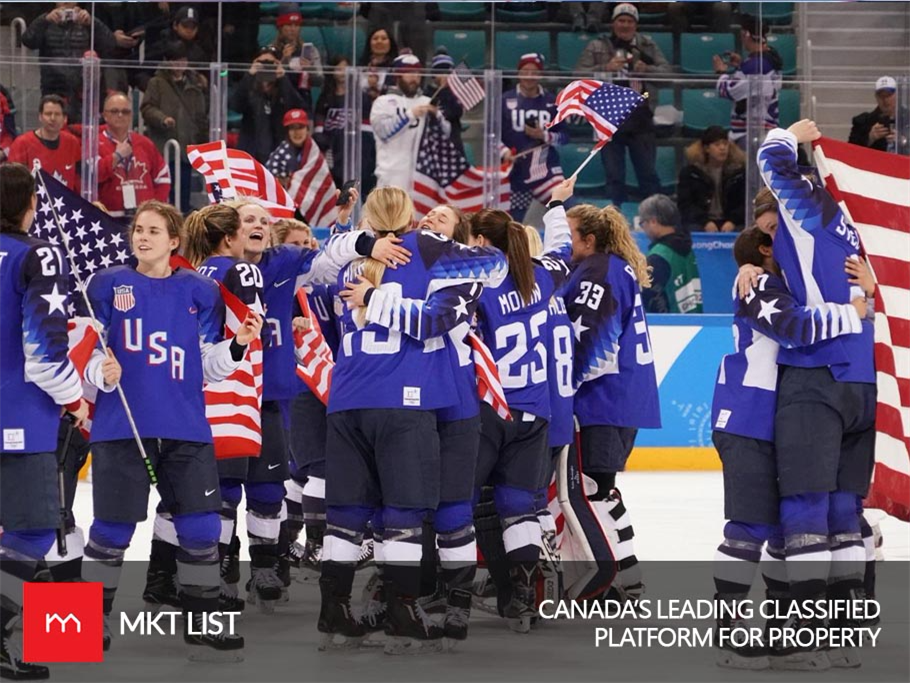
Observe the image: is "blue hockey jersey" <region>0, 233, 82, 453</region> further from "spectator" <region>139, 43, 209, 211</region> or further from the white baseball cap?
the white baseball cap

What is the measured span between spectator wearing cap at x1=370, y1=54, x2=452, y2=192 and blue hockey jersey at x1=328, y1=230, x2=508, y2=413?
258 inches

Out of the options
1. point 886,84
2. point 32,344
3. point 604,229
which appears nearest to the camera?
point 32,344

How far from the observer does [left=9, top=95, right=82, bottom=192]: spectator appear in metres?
11.9

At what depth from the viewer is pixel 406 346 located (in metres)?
6.02

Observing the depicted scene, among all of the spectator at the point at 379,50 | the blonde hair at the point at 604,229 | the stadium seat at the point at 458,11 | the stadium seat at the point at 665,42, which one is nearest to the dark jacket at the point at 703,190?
the stadium seat at the point at 665,42

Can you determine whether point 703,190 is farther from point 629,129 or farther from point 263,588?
point 263,588

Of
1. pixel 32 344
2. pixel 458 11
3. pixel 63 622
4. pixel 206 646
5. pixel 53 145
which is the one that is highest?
pixel 458 11

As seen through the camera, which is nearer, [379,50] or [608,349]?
[608,349]

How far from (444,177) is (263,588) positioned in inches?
247

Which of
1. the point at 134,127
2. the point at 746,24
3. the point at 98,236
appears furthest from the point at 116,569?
the point at 746,24

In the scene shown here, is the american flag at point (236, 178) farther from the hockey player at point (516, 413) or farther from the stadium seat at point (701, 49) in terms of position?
the stadium seat at point (701, 49)

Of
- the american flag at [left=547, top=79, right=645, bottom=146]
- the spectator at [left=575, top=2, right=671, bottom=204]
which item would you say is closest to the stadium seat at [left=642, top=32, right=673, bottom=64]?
the spectator at [left=575, top=2, right=671, bottom=204]

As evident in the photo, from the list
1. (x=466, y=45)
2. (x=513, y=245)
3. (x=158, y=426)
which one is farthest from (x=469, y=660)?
(x=466, y=45)

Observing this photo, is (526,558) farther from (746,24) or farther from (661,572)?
(746,24)
